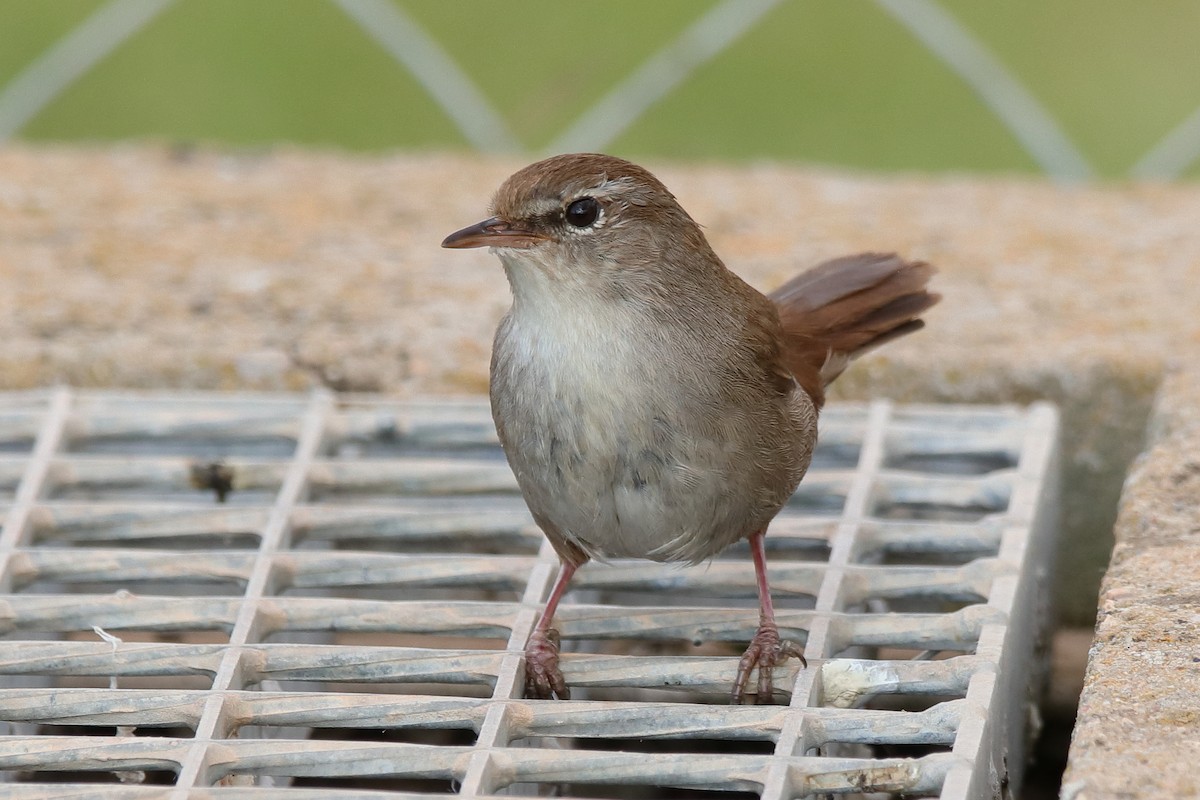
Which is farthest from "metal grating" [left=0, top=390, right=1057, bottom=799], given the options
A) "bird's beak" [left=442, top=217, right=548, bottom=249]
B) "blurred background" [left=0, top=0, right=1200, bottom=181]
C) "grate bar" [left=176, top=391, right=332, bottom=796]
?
"blurred background" [left=0, top=0, right=1200, bottom=181]

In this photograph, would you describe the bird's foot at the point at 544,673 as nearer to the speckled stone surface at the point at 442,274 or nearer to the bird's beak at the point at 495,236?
the bird's beak at the point at 495,236

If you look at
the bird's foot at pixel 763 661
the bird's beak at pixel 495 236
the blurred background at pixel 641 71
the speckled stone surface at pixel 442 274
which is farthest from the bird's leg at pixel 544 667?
the blurred background at pixel 641 71

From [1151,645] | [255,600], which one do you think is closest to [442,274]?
[255,600]

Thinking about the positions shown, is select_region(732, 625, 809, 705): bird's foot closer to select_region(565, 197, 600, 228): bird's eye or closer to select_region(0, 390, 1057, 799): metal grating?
select_region(0, 390, 1057, 799): metal grating

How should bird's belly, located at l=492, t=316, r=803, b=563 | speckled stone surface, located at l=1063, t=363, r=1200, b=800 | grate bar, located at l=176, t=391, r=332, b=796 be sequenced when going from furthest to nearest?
bird's belly, located at l=492, t=316, r=803, b=563 → grate bar, located at l=176, t=391, r=332, b=796 → speckled stone surface, located at l=1063, t=363, r=1200, b=800

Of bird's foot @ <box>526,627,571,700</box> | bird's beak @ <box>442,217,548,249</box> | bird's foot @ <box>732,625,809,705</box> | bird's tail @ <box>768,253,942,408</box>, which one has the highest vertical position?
bird's tail @ <box>768,253,942,408</box>
